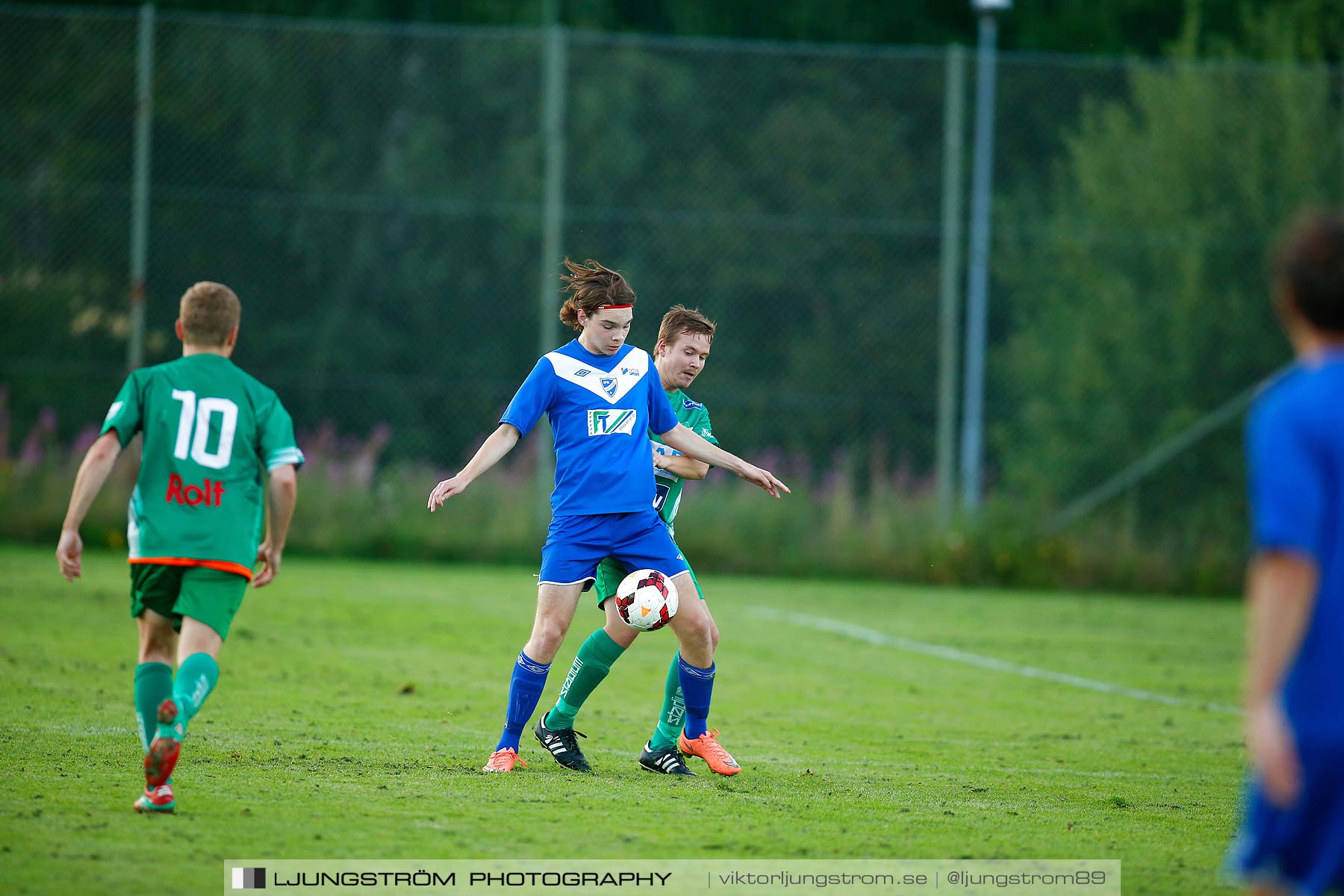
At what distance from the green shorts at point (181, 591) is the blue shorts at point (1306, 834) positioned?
9.74 feet

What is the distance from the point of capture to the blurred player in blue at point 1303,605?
8.59 feet

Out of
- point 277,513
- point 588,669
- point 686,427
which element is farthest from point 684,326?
point 277,513

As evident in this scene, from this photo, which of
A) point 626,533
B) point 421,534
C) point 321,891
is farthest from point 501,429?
point 421,534

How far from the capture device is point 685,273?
669 inches

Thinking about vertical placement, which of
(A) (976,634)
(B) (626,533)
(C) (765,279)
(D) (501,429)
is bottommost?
(A) (976,634)

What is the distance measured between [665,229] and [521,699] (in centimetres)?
1178

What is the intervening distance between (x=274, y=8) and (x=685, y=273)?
904 cm

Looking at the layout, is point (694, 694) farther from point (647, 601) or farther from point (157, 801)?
point (157, 801)

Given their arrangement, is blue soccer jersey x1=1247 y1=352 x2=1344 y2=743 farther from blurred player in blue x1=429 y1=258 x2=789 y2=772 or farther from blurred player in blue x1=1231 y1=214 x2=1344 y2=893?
blurred player in blue x1=429 y1=258 x2=789 y2=772

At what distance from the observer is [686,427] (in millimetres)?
5992

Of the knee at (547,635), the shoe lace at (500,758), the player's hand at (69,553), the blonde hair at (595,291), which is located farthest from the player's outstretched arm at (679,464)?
the player's hand at (69,553)

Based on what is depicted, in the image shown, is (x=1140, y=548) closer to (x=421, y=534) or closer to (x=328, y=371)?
(x=421, y=534)

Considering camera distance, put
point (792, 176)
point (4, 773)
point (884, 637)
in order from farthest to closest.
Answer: point (792, 176) < point (884, 637) < point (4, 773)

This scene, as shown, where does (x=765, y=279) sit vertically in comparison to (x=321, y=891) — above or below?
above
